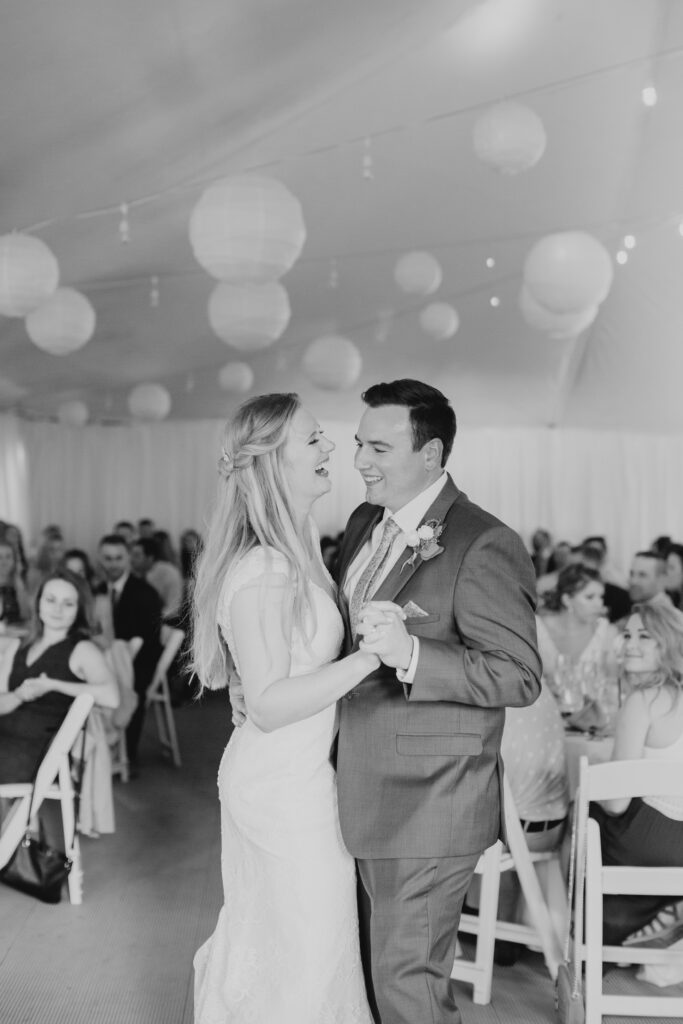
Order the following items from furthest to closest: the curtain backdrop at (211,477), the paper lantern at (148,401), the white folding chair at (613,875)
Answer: the curtain backdrop at (211,477) < the paper lantern at (148,401) < the white folding chair at (613,875)

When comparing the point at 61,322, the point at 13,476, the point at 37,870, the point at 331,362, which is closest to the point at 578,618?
the point at 37,870

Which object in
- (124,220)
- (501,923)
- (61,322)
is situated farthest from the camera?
(124,220)

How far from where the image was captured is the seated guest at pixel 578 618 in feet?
15.2

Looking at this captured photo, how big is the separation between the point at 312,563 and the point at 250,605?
24cm

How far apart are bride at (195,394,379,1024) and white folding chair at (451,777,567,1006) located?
2.88ft

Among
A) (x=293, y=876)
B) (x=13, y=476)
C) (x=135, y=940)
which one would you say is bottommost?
(x=135, y=940)

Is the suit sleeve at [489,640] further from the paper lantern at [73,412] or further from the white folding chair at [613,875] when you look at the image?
the paper lantern at [73,412]

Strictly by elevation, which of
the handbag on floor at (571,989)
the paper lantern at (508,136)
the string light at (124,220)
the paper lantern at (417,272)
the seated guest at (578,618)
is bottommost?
the handbag on floor at (571,989)

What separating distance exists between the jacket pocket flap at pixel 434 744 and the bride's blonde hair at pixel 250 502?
344mm

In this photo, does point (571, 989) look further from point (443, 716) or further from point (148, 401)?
point (148, 401)

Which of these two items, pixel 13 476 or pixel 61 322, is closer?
pixel 61 322

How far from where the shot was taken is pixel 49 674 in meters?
4.06

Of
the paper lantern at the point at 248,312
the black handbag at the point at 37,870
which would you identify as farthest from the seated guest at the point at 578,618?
the paper lantern at the point at 248,312

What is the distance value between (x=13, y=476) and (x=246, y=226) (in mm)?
8991
